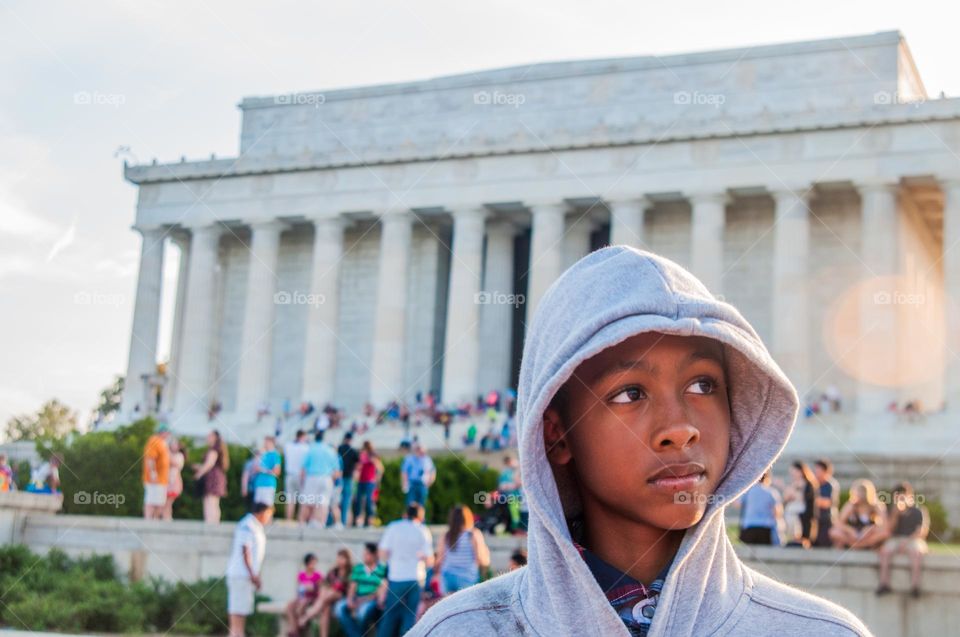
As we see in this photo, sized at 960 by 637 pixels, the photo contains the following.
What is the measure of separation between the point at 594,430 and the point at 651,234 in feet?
172

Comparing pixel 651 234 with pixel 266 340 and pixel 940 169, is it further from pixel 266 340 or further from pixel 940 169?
pixel 266 340

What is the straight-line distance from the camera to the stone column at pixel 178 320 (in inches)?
2352

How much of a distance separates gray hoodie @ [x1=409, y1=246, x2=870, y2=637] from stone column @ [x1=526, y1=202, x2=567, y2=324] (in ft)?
159

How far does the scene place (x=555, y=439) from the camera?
302cm

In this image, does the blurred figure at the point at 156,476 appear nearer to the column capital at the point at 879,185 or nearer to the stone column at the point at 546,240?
the stone column at the point at 546,240

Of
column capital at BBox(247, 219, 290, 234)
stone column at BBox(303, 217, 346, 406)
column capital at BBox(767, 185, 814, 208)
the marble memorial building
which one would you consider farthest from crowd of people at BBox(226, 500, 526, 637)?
column capital at BBox(247, 219, 290, 234)

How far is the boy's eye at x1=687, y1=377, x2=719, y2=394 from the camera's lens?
2914mm

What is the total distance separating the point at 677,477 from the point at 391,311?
52.5 meters

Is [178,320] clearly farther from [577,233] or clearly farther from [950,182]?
[950,182]

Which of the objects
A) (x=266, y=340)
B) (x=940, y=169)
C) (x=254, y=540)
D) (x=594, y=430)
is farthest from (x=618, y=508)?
(x=266, y=340)

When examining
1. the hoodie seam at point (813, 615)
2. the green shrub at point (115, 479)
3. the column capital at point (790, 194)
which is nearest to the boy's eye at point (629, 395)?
the hoodie seam at point (813, 615)

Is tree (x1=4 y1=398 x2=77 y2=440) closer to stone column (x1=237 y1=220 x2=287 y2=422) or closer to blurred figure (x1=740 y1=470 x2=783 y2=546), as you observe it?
stone column (x1=237 y1=220 x2=287 y2=422)

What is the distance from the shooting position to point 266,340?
5719cm

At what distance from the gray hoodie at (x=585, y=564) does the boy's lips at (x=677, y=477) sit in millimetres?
74
